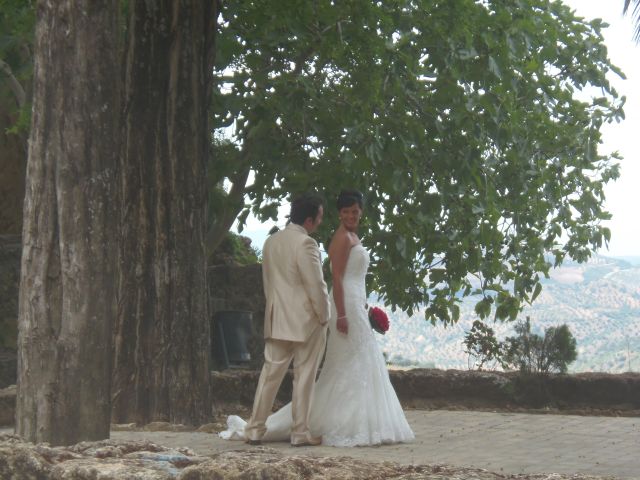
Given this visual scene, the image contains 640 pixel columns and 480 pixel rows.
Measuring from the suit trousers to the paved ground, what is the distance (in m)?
0.28

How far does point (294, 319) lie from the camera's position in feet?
35.9

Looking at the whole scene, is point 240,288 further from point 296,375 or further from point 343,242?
point 296,375

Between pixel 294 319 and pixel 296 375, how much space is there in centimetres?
56

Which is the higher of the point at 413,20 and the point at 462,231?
the point at 413,20

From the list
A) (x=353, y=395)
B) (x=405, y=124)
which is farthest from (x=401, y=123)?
(x=353, y=395)

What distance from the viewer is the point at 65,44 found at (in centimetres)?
862

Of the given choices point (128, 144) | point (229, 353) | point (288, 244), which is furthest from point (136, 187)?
point (229, 353)

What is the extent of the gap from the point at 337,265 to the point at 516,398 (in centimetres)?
465

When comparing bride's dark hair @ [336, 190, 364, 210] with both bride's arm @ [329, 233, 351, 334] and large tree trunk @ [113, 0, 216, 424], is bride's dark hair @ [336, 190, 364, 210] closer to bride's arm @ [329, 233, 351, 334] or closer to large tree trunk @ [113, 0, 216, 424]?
bride's arm @ [329, 233, 351, 334]

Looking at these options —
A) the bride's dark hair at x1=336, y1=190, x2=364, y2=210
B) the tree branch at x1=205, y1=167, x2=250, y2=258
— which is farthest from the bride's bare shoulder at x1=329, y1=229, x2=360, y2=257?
the tree branch at x1=205, y1=167, x2=250, y2=258

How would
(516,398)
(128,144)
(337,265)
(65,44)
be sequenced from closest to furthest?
(65,44) < (337,265) < (128,144) < (516,398)

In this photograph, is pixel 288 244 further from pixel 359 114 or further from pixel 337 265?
pixel 359 114

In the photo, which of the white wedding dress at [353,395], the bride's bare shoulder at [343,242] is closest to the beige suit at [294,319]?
the white wedding dress at [353,395]

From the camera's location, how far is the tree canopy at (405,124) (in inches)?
598
